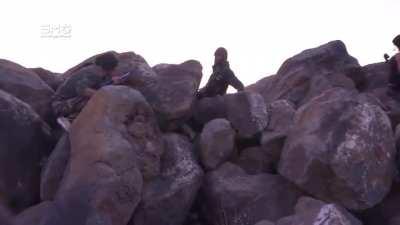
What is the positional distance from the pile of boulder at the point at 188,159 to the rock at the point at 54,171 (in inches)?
0.7

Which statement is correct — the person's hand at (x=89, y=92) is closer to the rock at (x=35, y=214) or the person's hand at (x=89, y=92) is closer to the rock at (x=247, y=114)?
the rock at (x=35, y=214)

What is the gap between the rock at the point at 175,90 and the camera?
1070 cm

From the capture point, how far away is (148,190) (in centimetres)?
937

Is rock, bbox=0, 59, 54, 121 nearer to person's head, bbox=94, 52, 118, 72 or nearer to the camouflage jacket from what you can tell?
person's head, bbox=94, 52, 118, 72

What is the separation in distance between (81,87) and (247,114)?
3208 millimetres

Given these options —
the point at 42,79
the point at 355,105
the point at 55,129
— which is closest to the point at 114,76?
the point at 55,129

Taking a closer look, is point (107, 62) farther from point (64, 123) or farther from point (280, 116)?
point (280, 116)

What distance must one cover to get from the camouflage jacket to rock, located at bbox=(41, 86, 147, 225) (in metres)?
2.38

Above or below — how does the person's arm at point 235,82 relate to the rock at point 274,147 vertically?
above

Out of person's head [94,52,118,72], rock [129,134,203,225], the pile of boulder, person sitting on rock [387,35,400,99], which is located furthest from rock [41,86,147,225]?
person sitting on rock [387,35,400,99]

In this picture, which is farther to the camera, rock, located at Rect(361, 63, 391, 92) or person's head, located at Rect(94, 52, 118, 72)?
rock, located at Rect(361, 63, 391, 92)

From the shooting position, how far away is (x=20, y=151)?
9.52 metres

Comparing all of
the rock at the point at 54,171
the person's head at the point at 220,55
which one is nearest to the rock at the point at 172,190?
the rock at the point at 54,171

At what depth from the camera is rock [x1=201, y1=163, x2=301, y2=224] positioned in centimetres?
957
